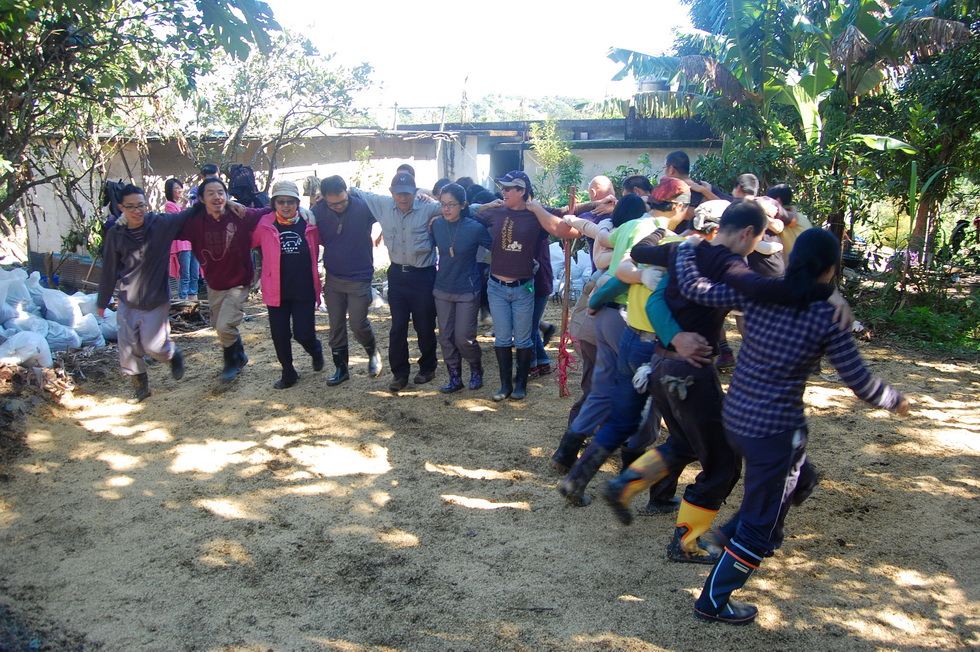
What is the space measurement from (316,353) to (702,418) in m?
4.28

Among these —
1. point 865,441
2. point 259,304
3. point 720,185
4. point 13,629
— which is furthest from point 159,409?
point 720,185

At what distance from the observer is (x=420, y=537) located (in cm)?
421

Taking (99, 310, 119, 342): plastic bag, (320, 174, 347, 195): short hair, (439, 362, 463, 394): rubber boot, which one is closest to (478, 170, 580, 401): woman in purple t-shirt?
(439, 362, 463, 394): rubber boot

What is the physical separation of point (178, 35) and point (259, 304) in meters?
4.57

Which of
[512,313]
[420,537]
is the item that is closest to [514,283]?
[512,313]

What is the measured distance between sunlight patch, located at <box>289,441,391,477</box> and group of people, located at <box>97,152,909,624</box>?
1.19 metres

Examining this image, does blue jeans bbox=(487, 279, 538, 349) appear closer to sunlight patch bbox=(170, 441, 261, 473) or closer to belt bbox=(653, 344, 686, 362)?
sunlight patch bbox=(170, 441, 261, 473)

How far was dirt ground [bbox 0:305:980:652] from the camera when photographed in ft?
11.0

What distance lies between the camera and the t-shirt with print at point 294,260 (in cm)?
630

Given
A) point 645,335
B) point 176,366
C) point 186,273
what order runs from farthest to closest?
point 186,273 < point 176,366 < point 645,335

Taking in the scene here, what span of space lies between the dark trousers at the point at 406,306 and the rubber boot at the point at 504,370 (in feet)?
2.44

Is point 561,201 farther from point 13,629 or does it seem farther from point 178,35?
point 13,629

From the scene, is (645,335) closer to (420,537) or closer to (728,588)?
(728,588)

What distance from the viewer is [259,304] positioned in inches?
388
